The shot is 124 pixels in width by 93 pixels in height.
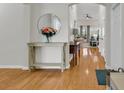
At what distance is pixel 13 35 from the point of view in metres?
7.93

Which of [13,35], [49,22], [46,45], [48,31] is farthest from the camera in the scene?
[49,22]

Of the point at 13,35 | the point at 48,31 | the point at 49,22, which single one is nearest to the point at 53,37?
the point at 48,31

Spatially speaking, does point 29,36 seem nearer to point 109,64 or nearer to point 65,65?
point 65,65

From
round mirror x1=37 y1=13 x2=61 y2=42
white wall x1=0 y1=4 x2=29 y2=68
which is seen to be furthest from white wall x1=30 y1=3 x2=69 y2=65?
white wall x1=0 y1=4 x2=29 y2=68

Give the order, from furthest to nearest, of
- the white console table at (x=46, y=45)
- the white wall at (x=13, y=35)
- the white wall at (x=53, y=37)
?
the white wall at (x=53, y=37) → the white wall at (x=13, y=35) → the white console table at (x=46, y=45)

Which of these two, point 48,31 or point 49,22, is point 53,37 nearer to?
point 48,31

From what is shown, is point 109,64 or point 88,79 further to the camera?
point 109,64

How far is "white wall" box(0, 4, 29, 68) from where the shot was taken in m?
7.85

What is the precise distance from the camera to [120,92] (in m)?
1.83

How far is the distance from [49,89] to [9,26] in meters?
3.77

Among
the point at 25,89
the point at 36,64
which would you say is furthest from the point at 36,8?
the point at 25,89

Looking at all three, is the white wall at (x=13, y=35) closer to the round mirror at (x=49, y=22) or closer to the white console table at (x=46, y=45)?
the white console table at (x=46, y=45)

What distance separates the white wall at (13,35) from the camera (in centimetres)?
785

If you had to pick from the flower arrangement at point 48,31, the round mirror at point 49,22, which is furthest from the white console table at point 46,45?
the round mirror at point 49,22
